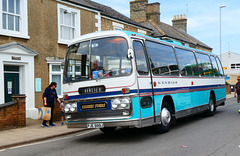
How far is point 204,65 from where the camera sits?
12633 mm

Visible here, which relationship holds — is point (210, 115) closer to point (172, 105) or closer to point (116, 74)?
point (172, 105)

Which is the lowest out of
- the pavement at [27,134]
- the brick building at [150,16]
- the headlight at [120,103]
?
the pavement at [27,134]

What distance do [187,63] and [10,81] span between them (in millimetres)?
8235

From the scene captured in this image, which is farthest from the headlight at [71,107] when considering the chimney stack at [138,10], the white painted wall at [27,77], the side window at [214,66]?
the chimney stack at [138,10]

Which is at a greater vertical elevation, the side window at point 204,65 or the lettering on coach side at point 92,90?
the side window at point 204,65

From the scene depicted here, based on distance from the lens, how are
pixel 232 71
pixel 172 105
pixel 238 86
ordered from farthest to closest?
pixel 232 71 → pixel 238 86 → pixel 172 105

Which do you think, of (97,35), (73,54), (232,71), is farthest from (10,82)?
(232,71)

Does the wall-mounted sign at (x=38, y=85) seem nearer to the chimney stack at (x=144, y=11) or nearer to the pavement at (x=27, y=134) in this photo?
the pavement at (x=27, y=134)

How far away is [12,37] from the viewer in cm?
1312

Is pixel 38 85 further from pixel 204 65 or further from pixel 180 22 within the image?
pixel 180 22

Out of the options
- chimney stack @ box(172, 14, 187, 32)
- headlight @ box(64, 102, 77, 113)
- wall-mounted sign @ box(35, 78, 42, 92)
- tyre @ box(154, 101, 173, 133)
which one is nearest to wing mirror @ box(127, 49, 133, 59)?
headlight @ box(64, 102, 77, 113)

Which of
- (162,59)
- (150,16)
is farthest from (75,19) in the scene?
(150,16)

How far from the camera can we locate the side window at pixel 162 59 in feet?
27.9

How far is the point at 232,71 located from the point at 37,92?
5881 cm
